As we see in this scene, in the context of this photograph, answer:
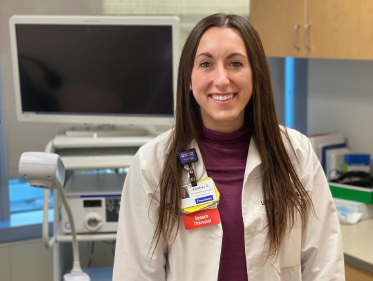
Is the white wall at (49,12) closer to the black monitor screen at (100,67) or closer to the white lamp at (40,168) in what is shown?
the black monitor screen at (100,67)

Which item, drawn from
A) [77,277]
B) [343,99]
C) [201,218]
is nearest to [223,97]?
[201,218]

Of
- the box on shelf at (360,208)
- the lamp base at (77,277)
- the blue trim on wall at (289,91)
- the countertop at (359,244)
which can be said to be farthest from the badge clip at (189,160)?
the blue trim on wall at (289,91)

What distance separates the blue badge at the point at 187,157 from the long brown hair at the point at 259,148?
2cm

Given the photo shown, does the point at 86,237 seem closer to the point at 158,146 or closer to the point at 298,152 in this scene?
the point at 158,146

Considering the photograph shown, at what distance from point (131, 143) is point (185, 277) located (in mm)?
1035

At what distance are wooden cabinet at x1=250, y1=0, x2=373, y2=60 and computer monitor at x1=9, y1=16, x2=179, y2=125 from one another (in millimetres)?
636

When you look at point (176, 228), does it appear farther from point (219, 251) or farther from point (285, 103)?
point (285, 103)

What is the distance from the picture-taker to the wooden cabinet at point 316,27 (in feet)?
7.00

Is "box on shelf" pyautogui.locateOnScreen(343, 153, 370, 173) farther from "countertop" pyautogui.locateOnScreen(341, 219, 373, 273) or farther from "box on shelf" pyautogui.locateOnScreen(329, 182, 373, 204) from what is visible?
"countertop" pyautogui.locateOnScreen(341, 219, 373, 273)

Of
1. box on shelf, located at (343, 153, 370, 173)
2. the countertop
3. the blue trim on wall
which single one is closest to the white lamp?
the countertop

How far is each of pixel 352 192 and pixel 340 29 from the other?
29.3 inches

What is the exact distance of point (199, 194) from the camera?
4.41 ft

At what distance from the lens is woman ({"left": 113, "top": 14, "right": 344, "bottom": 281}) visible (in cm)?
132

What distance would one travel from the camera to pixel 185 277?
1.36 metres
